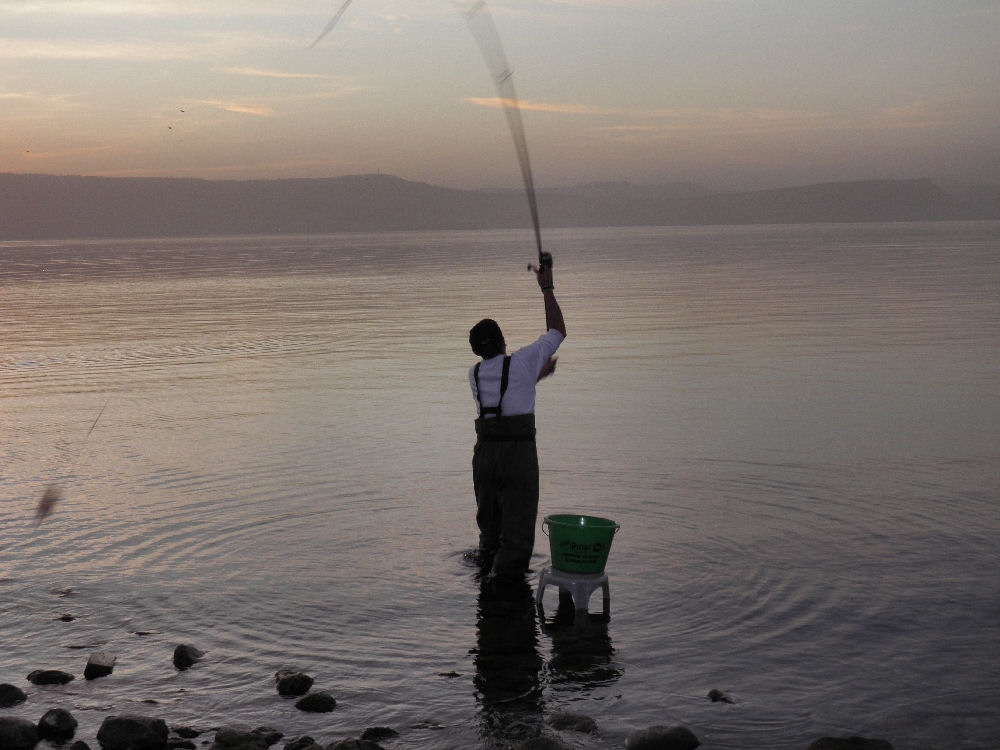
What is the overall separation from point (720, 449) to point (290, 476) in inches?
181

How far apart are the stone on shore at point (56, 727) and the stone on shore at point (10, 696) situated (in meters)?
0.42

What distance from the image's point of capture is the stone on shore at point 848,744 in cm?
536

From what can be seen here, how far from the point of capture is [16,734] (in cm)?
541

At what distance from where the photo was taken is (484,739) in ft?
18.2

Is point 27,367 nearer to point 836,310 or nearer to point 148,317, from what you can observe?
point 148,317

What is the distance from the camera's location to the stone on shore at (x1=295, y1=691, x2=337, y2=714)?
5.89 metres

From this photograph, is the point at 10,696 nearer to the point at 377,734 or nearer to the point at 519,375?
the point at 377,734

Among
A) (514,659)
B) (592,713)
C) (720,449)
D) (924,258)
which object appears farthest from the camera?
(924,258)

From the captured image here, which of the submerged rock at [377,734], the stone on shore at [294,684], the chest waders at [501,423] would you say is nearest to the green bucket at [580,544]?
the chest waders at [501,423]

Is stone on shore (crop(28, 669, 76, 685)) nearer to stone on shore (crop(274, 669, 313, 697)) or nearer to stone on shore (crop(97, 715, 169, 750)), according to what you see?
stone on shore (crop(97, 715, 169, 750))

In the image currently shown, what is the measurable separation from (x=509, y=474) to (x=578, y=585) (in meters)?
1.00

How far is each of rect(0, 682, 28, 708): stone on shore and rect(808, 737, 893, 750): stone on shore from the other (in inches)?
157

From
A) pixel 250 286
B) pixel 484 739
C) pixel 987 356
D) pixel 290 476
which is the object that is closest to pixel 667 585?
pixel 484 739

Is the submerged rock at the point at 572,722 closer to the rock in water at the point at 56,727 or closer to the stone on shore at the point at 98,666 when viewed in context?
the rock in water at the point at 56,727
